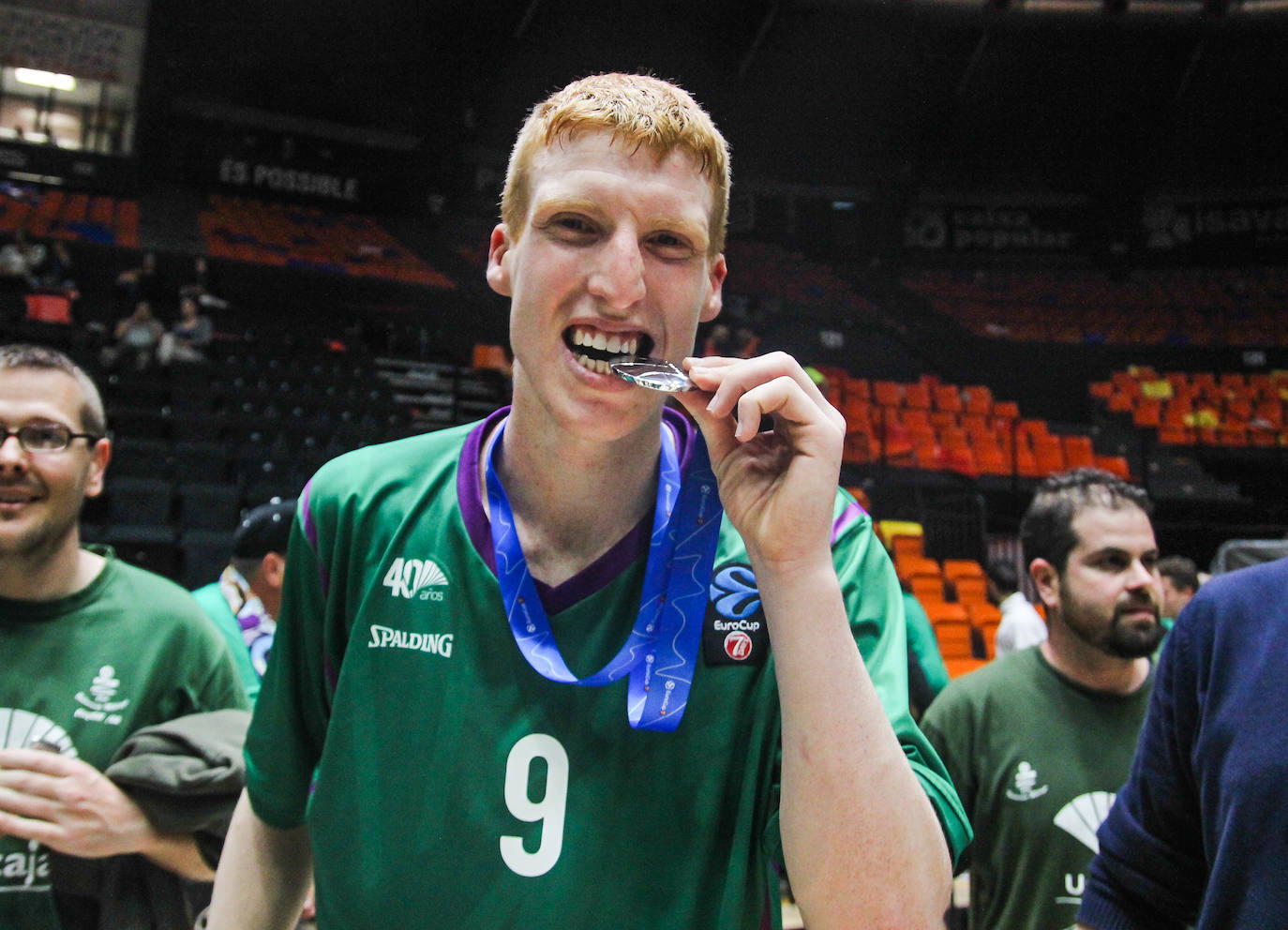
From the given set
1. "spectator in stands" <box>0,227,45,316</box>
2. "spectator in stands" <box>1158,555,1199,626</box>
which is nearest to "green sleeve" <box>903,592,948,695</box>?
"spectator in stands" <box>1158,555,1199,626</box>

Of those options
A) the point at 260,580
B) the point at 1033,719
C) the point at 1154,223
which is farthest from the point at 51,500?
the point at 1154,223

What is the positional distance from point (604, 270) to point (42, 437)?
1.37 m

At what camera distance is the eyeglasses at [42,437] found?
190 cm

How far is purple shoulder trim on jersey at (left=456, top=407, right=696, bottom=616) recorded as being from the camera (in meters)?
1.25

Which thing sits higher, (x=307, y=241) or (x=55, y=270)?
(x=307, y=241)

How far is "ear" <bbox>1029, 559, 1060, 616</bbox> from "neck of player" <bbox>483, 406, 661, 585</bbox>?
1837mm

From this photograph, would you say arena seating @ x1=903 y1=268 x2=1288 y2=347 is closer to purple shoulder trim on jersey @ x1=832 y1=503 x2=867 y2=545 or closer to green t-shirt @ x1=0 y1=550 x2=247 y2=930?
green t-shirt @ x1=0 y1=550 x2=247 y2=930

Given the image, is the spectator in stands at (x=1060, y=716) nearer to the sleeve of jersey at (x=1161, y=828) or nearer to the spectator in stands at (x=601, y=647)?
the sleeve of jersey at (x=1161, y=828)

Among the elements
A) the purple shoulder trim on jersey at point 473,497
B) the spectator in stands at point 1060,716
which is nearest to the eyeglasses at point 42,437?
the purple shoulder trim on jersey at point 473,497

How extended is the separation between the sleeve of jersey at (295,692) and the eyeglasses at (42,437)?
91 centimetres

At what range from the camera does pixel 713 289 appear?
1.34 meters

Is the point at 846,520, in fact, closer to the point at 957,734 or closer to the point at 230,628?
the point at 957,734

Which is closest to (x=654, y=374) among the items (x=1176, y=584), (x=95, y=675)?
(x=95, y=675)

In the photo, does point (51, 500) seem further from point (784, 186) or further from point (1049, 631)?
point (784, 186)
